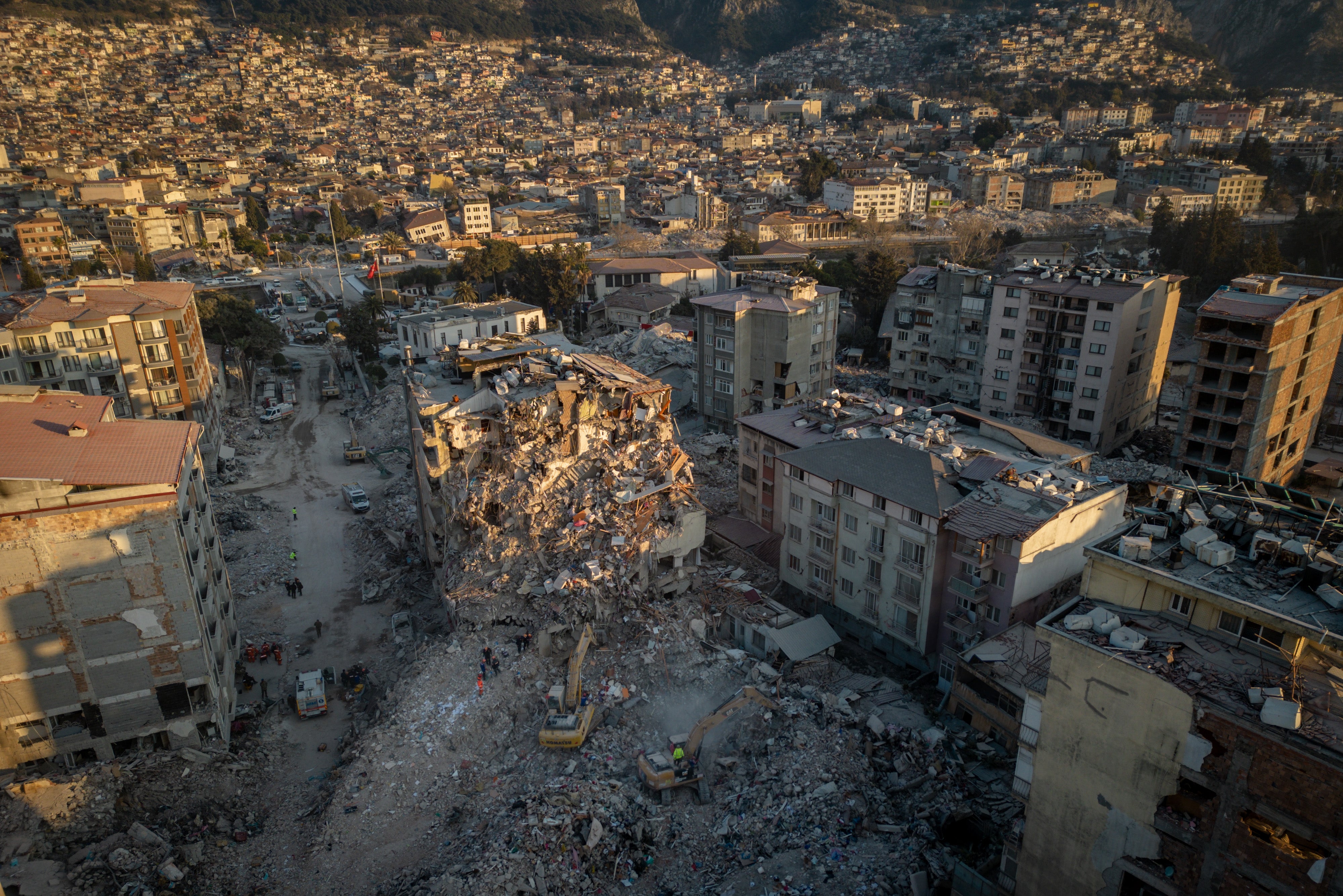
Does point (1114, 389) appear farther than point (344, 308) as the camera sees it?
No

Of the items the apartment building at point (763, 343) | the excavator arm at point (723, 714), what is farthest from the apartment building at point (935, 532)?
the apartment building at point (763, 343)

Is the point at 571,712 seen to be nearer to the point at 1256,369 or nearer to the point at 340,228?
the point at 1256,369

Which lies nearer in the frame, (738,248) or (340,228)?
(738,248)

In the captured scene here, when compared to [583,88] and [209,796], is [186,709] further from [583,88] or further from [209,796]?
[583,88]

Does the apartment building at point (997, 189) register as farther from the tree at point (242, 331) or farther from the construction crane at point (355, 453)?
the construction crane at point (355, 453)

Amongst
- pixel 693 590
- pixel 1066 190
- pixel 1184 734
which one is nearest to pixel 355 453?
pixel 693 590

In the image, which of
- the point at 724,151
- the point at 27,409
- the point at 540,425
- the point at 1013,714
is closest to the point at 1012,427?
the point at 1013,714

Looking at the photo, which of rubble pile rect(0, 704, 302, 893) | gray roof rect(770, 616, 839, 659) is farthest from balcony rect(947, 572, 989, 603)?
rubble pile rect(0, 704, 302, 893)

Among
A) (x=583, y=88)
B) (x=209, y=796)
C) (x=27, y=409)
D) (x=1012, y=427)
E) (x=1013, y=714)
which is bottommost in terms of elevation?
(x=209, y=796)
